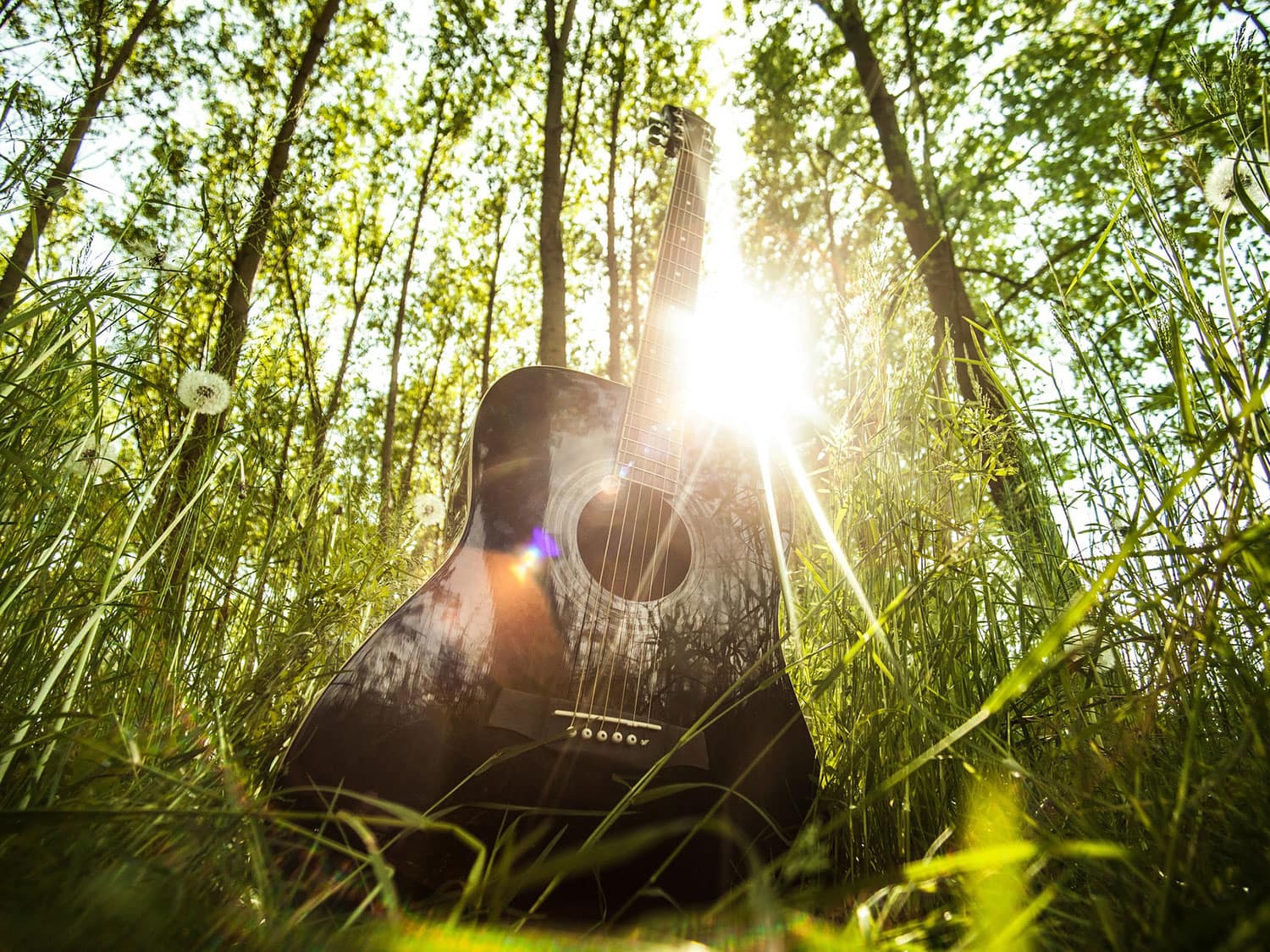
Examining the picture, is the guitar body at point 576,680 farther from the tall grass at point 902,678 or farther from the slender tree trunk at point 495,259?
the slender tree trunk at point 495,259

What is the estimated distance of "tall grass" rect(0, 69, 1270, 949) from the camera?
525mm

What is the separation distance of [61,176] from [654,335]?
1.53m

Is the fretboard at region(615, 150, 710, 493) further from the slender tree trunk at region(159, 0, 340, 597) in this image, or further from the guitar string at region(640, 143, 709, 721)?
the slender tree trunk at region(159, 0, 340, 597)

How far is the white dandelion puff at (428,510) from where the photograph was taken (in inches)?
206

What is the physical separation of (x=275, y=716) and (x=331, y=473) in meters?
0.98

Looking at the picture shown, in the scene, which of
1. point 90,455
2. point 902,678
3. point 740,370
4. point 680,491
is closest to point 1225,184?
point 902,678

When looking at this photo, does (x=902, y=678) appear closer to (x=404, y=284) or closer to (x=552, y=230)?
(x=552, y=230)

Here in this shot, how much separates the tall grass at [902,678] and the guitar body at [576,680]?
0.48ft

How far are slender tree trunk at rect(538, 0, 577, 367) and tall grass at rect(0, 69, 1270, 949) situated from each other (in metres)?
4.26

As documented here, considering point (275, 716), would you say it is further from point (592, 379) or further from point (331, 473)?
point (592, 379)

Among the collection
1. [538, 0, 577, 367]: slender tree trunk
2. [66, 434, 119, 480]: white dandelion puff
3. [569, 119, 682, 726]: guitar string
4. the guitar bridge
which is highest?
[538, 0, 577, 367]: slender tree trunk

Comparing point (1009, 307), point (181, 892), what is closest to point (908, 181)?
point (1009, 307)

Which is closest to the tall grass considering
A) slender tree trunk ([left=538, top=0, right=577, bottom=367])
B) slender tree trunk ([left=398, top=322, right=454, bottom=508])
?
slender tree trunk ([left=538, top=0, right=577, bottom=367])

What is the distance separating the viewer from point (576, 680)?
4.67 ft
